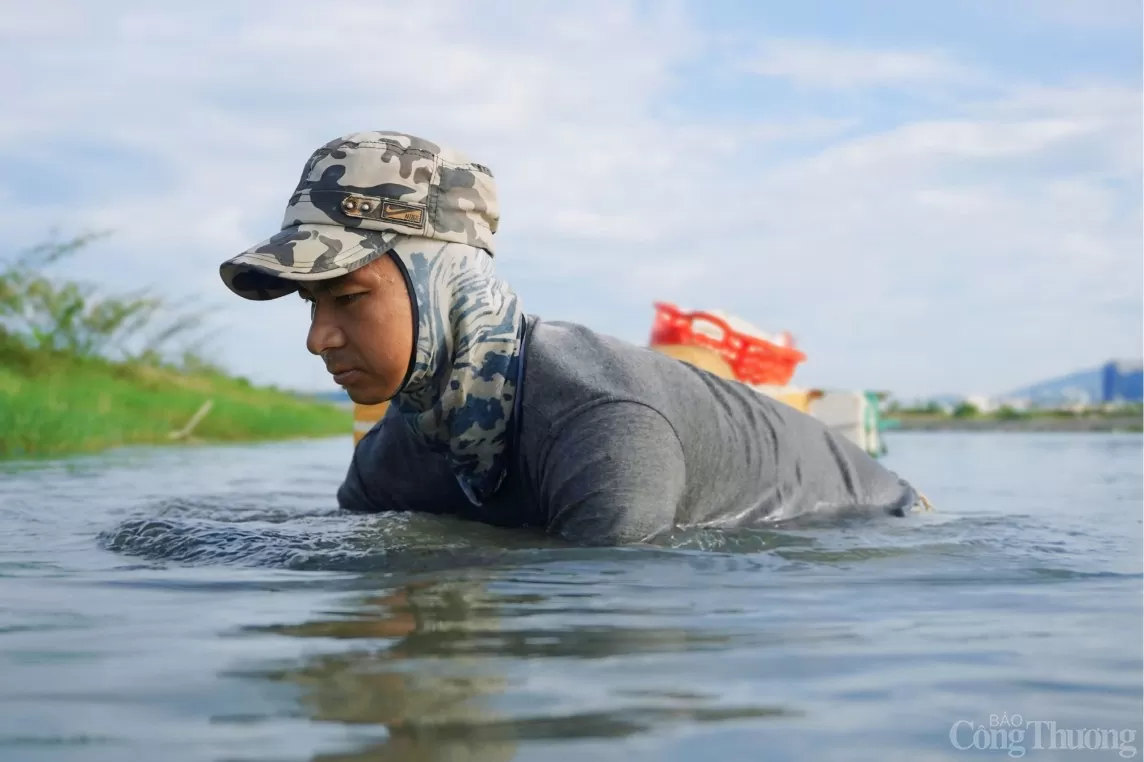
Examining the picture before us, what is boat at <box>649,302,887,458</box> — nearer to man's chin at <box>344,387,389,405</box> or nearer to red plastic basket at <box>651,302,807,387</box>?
red plastic basket at <box>651,302,807,387</box>

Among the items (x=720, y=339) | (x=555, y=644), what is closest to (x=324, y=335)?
(x=555, y=644)

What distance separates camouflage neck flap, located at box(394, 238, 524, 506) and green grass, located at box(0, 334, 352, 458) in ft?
22.7

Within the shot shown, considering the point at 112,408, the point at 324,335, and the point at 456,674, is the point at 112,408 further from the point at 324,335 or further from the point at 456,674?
the point at 456,674

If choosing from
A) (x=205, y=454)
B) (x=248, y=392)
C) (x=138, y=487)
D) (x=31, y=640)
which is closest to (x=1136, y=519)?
(x=31, y=640)

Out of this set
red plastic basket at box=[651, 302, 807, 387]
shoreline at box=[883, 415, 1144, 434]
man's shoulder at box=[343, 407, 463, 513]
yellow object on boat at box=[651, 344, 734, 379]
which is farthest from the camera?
shoreline at box=[883, 415, 1144, 434]

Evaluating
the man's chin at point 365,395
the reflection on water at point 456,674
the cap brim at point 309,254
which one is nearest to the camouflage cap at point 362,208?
the cap brim at point 309,254

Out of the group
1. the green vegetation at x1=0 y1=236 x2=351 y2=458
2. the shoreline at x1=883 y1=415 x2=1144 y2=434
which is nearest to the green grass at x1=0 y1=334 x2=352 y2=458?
the green vegetation at x1=0 y1=236 x2=351 y2=458

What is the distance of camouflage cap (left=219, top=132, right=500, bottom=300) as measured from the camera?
2.74m

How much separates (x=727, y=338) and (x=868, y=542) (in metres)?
4.09

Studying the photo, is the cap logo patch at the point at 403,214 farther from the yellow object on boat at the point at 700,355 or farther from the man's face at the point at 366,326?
the yellow object on boat at the point at 700,355

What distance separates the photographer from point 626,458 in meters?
2.79

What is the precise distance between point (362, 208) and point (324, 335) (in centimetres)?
31

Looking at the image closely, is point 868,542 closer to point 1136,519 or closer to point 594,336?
point 594,336

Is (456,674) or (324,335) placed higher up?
(324,335)
